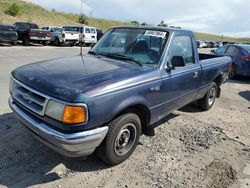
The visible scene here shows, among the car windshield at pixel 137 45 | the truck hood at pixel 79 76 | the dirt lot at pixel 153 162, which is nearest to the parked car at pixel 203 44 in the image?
the dirt lot at pixel 153 162

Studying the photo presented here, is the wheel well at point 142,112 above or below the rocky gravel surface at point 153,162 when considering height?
above

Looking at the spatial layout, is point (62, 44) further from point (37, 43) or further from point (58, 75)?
point (58, 75)

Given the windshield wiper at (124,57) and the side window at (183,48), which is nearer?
the windshield wiper at (124,57)

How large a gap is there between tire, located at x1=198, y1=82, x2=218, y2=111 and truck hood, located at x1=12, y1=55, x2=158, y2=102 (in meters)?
2.74

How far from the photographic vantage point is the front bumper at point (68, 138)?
2914 millimetres

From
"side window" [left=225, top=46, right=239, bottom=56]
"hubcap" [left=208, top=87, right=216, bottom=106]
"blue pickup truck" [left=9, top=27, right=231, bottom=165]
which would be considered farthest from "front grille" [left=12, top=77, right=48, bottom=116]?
"side window" [left=225, top=46, right=239, bottom=56]

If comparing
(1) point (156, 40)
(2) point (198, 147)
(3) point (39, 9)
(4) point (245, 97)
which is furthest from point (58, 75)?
(3) point (39, 9)

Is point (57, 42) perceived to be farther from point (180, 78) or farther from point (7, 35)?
point (180, 78)

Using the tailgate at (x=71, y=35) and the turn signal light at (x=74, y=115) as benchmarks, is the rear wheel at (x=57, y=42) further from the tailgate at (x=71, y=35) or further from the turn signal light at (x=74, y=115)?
the turn signal light at (x=74, y=115)

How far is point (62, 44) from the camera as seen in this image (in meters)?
23.6

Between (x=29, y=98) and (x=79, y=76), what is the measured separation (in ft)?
2.18

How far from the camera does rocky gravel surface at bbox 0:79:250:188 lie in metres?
3.34

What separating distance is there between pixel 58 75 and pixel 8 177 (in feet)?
4.50

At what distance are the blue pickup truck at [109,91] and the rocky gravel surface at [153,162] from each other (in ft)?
1.02
